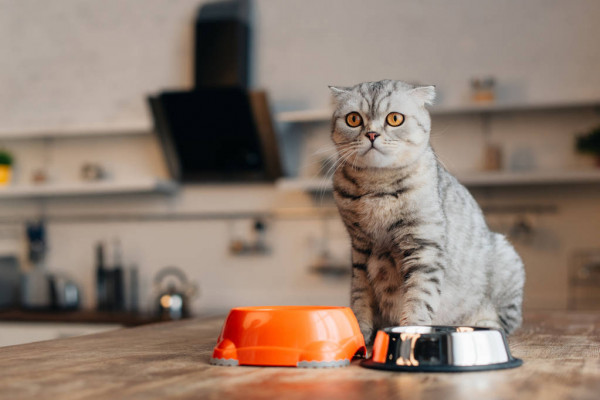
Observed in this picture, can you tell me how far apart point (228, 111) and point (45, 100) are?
1398mm

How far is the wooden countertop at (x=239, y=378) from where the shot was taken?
78 cm

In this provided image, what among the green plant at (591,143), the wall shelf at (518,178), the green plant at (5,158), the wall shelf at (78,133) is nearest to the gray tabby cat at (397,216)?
the wall shelf at (518,178)

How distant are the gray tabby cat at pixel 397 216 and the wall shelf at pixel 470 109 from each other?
2009 mm

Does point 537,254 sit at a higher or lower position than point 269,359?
lower

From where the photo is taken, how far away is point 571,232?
12.3ft

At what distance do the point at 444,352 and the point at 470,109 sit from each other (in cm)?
288

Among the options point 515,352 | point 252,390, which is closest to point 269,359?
point 252,390

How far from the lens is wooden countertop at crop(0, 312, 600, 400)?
2.57 ft

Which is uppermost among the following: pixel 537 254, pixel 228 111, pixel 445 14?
pixel 445 14

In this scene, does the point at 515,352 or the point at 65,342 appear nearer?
the point at 515,352

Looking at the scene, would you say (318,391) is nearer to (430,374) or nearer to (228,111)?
(430,374)

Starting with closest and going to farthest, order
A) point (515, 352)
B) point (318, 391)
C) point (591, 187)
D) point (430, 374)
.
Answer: point (318, 391) < point (430, 374) < point (515, 352) < point (591, 187)

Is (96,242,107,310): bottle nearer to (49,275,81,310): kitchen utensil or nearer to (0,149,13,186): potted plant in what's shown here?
(49,275,81,310): kitchen utensil

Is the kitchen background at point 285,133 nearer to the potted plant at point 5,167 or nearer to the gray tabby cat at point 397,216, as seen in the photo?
the potted plant at point 5,167
